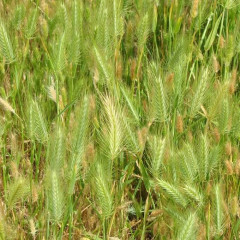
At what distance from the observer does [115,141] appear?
1241 mm

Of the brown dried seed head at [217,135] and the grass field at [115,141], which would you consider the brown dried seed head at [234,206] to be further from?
the brown dried seed head at [217,135]

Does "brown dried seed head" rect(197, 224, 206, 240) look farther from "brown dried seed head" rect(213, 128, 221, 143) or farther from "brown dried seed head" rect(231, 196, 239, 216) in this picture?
"brown dried seed head" rect(213, 128, 221, 143)

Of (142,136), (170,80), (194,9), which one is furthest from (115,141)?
(194,9)

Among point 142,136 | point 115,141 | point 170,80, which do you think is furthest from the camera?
point 170,80

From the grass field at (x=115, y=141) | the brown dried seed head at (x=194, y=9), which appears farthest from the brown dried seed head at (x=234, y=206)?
the brown dried seed head at (x=194, y=9)

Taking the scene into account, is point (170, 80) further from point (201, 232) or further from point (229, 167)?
point (201, 232)

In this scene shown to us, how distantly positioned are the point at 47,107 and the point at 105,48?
0.29 metres

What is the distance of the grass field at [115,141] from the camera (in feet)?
4.20

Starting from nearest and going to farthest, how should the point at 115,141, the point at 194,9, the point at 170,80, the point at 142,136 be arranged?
the point at 115,141
the point at 142,136
the point at 170,80
the point at 194,9

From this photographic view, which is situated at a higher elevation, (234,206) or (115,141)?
(115,141)

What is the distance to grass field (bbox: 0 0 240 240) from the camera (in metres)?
1.28

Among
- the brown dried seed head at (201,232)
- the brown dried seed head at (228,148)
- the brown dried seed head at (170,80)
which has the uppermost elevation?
the brown dried seed head at (170,80)

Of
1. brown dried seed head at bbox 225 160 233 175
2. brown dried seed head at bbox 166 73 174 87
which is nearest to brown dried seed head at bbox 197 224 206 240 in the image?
brown dried seed head at bbox 225 160 233 175

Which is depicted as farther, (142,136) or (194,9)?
(194,9)
